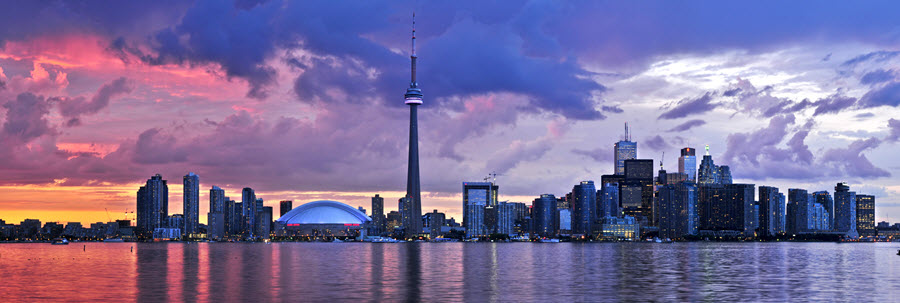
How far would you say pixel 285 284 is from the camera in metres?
107

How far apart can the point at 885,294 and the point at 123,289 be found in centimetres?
8462

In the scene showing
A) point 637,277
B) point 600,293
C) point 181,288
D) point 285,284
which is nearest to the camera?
point 600,293

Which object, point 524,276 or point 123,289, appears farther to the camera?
point 524,276

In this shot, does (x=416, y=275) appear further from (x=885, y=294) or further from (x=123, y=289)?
(x=885, y=294)

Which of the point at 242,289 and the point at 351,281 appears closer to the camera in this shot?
the point at 242,289

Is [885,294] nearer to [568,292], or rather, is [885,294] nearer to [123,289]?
[568,292]

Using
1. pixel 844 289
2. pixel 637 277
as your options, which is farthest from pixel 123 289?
pixel 844 289

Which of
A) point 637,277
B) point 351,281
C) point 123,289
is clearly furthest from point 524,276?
point 123,289

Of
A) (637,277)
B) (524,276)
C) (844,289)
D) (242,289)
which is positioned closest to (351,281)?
(242,289)

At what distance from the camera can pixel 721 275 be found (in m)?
131

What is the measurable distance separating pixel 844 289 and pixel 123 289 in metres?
83.6

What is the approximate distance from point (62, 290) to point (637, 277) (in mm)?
75296

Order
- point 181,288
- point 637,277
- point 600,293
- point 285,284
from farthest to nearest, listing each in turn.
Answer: point 637,277 < point 285,284 < point 181,288 < point 600,293

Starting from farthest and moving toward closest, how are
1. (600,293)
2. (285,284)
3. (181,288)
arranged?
(285,284), (181,288), (600,293)
